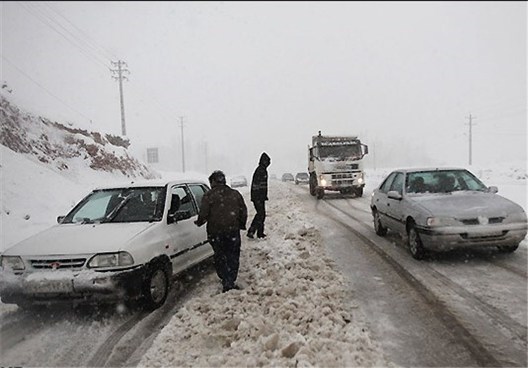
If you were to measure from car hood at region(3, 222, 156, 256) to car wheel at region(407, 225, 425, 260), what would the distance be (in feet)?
14.4

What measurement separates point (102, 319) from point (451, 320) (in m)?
4.05

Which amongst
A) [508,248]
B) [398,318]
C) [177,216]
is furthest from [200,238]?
[508,248]

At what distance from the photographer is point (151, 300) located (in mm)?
4953

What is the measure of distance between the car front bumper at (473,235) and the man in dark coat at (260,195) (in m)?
3.93

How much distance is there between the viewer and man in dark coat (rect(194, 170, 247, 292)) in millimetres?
5461

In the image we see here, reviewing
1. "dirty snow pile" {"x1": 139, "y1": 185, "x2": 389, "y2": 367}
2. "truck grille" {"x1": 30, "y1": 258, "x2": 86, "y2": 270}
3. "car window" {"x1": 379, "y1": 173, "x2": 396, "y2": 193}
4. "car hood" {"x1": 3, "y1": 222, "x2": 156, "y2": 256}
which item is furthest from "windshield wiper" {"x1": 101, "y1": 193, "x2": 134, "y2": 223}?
"car window" {"x1": 379, "y1": 173, "x2": 396, "y2": 193}

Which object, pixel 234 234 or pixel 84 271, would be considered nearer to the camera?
pixel 84 271

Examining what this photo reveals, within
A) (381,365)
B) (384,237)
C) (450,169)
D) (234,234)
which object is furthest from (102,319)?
(450,169)

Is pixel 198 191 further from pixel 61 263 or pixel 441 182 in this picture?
pixel 441 182

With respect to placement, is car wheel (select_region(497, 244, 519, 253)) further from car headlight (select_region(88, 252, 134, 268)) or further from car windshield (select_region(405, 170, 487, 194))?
car headlight (select_region(88, 252, 134, 268))

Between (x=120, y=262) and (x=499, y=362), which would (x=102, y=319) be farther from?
(x=499, y=362)

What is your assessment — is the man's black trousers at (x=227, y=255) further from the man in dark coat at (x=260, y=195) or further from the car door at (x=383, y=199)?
the car door at (x=383, y=199)

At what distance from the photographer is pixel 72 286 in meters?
4.51

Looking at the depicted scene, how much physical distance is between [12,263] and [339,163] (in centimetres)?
1581
